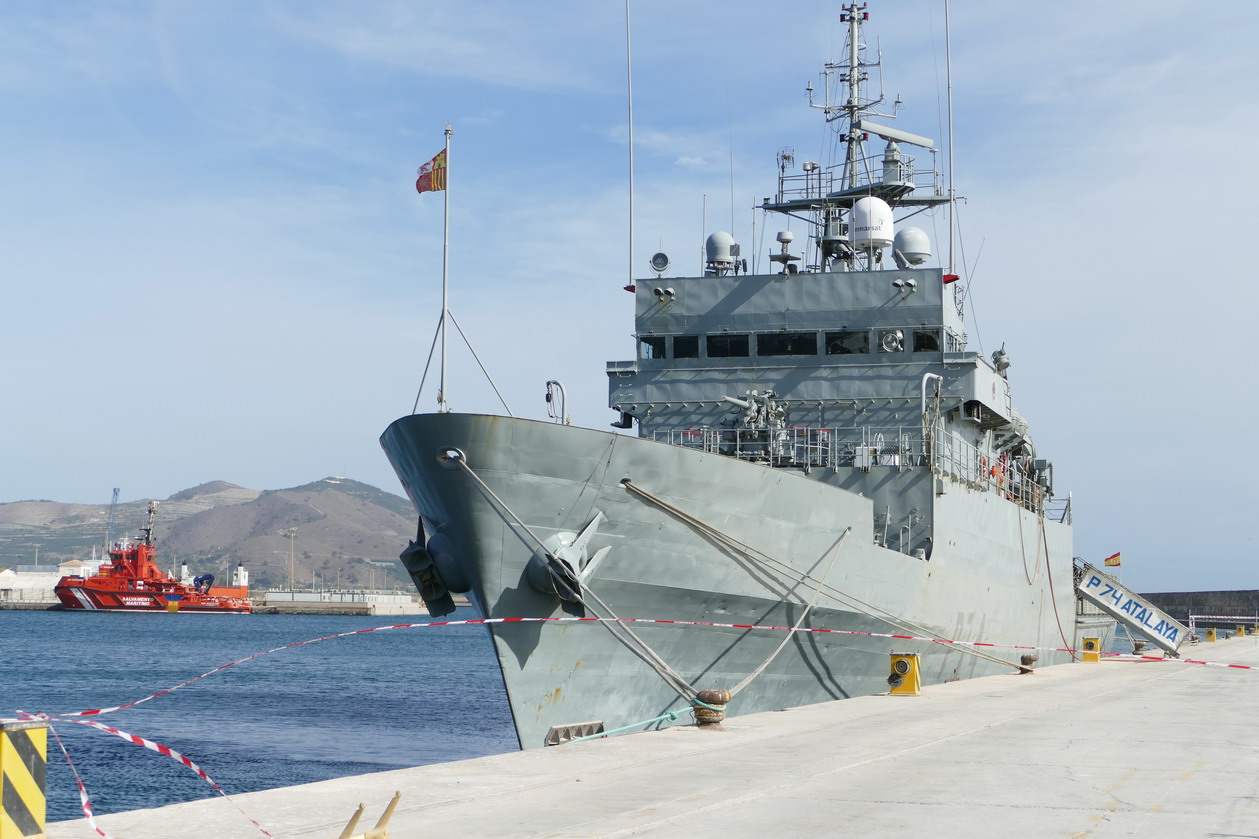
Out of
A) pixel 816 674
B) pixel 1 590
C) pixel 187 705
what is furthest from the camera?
pixel 1 590

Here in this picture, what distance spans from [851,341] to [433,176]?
8.41 m

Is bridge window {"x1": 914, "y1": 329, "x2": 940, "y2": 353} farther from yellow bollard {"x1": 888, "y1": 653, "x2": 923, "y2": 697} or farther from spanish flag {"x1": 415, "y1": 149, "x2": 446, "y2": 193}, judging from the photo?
spanish flag {"x1": 415, "y1": 149, "x2": 446, "y2": 193}

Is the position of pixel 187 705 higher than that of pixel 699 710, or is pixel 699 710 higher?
pixel 699 710

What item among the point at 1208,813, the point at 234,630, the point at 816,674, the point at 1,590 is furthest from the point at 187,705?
the point at 1,590

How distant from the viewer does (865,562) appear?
16406 millimetres

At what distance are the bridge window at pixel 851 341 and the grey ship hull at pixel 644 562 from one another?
4.11m

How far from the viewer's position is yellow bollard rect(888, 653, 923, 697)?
51.4 feet

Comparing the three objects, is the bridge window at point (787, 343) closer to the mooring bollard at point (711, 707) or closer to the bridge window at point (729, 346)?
the bridge window at point (729, 346)

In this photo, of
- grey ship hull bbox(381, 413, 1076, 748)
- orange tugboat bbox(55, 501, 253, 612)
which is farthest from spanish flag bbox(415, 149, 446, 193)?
orange tugboat bbox(55, 501, 253, 612)

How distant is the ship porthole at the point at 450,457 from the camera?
13.0m

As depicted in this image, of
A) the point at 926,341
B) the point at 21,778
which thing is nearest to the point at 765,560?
the point at 926,341

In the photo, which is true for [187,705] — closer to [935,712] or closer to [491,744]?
[491,744]

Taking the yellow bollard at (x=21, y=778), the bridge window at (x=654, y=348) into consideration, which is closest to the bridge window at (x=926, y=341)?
the bridge window at (x=654, y=348)

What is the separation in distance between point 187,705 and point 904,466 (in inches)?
883
